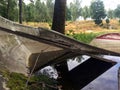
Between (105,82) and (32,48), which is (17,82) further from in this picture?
(105,82)

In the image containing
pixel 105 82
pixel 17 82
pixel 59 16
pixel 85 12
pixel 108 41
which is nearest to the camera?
pixel 17 82

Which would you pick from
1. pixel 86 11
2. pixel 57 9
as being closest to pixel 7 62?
pixel 57 9

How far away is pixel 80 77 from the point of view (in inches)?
356

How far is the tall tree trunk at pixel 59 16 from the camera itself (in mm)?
14248

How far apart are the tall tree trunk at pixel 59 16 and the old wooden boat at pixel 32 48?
6223 millimetres

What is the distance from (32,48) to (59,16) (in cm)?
692

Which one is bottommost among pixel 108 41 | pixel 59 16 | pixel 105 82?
pixel 105 82

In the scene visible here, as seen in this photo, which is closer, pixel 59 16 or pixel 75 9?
pixel 59 16

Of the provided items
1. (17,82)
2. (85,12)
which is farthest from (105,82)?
(85,12)

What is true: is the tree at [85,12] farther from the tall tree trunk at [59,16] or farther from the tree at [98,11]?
the tall tree trunk at [59,16]

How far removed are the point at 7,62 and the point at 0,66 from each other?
507mm

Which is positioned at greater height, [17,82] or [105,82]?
[17,82]

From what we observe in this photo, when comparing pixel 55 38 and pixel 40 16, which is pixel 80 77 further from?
pixel 40 16

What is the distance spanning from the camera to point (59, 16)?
14438mm
